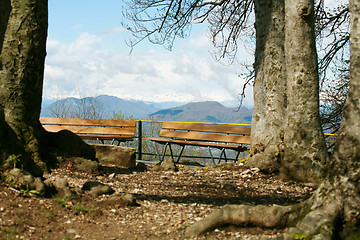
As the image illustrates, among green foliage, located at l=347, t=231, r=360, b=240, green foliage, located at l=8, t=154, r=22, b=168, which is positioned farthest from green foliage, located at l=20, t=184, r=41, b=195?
green foliage, located at l=347, t=231, r=360, b=240

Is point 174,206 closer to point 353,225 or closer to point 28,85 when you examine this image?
point 353,225

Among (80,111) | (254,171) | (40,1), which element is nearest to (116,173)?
(254,171)

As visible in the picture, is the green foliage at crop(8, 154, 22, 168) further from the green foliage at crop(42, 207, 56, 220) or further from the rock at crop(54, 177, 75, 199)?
the green foliage at crop(42, 207, 56, 220)

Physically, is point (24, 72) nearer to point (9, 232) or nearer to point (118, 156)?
point (9, 232)

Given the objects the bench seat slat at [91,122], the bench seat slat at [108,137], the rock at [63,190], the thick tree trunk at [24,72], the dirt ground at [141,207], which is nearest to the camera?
the dirt ground at [141,207]

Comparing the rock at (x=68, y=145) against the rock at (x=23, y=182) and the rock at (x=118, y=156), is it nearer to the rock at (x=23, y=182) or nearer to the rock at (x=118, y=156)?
the rock at (x=118, y=156)

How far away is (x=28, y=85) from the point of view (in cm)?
505

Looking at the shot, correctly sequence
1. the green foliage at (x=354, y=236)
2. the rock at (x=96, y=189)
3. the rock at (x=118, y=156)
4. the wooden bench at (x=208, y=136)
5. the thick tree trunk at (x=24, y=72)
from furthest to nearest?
the wooden bench at (x=208, y=136) < the rock at (x=118, y=156) < the thick tree trunk at (x=24, y=72) < the rock at (x=96, y=189) < the green foliage at (x=354, y=236)

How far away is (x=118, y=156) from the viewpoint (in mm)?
7152

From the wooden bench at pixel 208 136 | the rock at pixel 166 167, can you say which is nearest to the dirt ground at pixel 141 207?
the rock at pixel 166 167

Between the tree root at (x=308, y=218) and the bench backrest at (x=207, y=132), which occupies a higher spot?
the bench backrest at (x=207, y=132)

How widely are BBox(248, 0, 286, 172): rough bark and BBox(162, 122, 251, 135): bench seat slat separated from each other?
1.74 meters

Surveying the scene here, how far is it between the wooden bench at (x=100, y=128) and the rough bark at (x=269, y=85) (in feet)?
13.6

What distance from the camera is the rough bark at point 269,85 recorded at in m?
6.74
